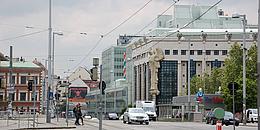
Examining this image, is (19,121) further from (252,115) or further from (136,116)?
(252,115)

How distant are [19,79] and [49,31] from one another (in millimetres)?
56796

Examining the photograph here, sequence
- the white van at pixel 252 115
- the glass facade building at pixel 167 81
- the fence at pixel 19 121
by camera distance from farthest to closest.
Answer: the glass facade building at pixel 167 81
the white van at pixel 252 115
the fence at pixel 19 121

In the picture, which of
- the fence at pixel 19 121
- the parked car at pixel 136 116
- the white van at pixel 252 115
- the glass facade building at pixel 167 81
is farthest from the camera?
the glass facade building at pixel 167 81

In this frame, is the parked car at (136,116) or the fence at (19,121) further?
the parked car at (136,116)

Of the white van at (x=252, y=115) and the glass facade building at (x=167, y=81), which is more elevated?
the glass facade building at (x=167, y=81)

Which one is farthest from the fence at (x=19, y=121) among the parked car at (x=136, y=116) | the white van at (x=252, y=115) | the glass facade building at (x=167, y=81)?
the glass facade building at (x=167, y=81)

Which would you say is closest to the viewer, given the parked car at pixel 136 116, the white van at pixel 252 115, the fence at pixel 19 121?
the fence at pixel 19 121

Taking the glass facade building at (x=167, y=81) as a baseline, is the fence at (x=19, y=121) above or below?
below

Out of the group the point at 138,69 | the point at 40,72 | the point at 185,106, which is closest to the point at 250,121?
the point at 185,106

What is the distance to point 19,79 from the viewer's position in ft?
348

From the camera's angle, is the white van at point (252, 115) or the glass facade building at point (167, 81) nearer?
the white van at point (252, 115)

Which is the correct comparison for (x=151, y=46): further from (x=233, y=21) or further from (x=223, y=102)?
(x=223, y=102)

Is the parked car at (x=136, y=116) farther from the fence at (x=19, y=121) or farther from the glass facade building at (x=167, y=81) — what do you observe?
the glass facade building at (x=167, y=81)

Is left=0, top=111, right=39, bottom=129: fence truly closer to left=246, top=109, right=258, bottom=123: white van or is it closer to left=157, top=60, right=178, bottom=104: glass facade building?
left=246, top=109, right=258, bottom=123: white van
